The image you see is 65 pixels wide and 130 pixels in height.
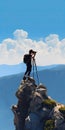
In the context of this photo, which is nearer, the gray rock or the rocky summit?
the rocky summit

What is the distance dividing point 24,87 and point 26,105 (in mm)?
3037

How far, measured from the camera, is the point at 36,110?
249ft

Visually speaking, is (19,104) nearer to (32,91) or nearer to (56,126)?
(32,91)

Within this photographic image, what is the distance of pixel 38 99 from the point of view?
→ 7619 cm

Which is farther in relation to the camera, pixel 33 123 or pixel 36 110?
pixel 36 110

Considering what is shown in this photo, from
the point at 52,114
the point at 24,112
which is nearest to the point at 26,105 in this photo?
the point at 24,112

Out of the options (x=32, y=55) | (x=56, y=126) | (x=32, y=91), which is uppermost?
(x=32, y=55)

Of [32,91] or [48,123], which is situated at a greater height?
[32,91]

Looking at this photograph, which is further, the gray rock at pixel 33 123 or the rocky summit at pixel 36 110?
the gray rock at pixel 33 123

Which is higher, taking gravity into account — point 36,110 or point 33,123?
point 36,110

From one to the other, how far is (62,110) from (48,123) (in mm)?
3032

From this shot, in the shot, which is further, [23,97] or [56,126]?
[23,97]

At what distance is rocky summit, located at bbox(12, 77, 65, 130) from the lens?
72438mm

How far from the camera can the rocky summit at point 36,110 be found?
238 ft
